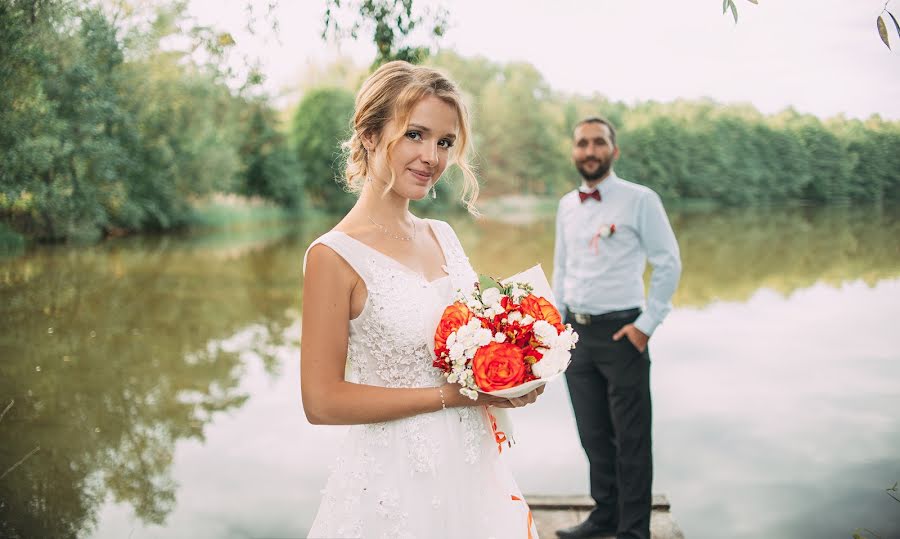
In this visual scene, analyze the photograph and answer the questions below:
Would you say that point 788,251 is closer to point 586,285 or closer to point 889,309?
point 889,309

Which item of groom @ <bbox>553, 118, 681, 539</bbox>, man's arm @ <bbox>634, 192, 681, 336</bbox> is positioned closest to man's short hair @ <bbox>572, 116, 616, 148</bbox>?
groom @ <bbox>553, 118, 681, 539</bbox>

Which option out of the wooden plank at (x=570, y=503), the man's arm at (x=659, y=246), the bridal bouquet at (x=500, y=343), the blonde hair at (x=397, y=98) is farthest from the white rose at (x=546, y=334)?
the wooden plank at (x=570, y=503)

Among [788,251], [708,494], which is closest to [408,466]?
[708,494]

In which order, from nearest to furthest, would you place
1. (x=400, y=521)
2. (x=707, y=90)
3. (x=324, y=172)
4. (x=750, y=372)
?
(x=400, y=521)
(x=707, y=90)
(x=750, y=372)
(x=324, y=172)

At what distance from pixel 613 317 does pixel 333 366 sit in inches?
86.4

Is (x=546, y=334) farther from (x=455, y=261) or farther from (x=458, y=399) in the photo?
(x=455, y=261)

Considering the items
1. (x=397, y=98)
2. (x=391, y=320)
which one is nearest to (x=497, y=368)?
(x=391, y=320)

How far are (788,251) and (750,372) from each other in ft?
5.03

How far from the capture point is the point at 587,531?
3613 mm

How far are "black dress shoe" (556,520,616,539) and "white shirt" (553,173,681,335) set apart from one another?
1133 millimetres

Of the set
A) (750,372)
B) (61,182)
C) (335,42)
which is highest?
Answer: (335,42)

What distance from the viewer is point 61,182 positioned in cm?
1391

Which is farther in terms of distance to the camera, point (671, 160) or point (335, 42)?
point (671, 160)

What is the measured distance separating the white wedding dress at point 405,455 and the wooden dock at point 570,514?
195cm
